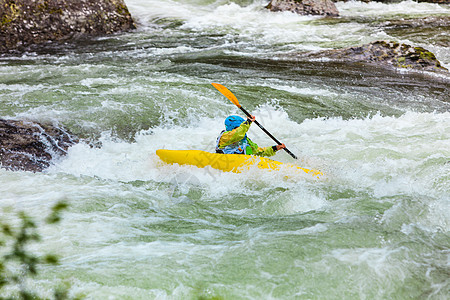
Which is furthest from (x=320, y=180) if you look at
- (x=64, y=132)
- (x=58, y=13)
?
(x=58, y=13)

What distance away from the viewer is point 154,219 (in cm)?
347

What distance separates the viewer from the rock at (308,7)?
1373 cm

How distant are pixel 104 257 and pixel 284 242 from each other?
1.25 m

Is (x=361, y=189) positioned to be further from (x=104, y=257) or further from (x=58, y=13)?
(x=58, y=13)

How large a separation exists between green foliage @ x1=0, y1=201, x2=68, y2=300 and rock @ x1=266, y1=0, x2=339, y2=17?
12136 mm

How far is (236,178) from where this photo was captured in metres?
4.64

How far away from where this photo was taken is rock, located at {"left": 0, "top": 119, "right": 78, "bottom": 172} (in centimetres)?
473

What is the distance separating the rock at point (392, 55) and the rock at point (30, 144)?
20.1 feet

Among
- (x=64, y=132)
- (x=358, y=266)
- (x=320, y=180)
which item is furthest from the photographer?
Result: (x=64, y=132)

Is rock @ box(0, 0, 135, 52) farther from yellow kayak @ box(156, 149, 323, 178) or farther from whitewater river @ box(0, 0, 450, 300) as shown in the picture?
yellow kayak @ box(156, 149, 323, 178)

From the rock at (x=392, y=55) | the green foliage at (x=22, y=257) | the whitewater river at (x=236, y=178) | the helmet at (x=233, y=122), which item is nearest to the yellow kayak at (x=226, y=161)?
the whitewater river at (x=236, y=178)

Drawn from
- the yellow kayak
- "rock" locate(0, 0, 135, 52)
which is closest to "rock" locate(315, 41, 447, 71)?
the yellow kayak

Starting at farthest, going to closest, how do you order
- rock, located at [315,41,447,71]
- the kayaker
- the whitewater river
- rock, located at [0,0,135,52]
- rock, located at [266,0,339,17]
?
rock, located at [266,0,339,17] → rock, located at [0,0,135,52] → rock, located at [315,41,447,71] → the kayaker → the whitewater river

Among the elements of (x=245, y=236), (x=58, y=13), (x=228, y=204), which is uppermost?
(x=58, y=13)
